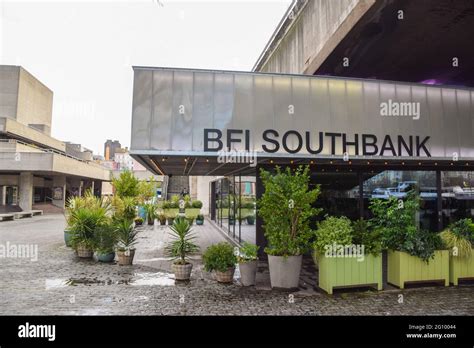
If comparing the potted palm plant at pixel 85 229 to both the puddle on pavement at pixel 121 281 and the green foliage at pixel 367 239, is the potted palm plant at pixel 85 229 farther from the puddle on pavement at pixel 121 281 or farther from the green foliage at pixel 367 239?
the green foliage at pixel 367 239

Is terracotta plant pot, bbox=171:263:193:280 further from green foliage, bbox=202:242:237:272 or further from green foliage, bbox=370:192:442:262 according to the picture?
green foliage, bbox=370:192:442:262

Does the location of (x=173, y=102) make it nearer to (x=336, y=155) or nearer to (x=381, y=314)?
(x=336, y=155)

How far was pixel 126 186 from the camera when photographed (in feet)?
75.0

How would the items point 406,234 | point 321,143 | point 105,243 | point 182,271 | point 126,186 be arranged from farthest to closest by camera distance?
point 126,186 < point 105,243 < point 321,143 < point 182,271 < point 406,234

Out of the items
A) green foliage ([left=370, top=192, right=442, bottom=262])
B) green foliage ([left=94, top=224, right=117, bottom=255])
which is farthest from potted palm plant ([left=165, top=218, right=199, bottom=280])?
green foliage ([left=370, top=192, right=442, bottom=262])

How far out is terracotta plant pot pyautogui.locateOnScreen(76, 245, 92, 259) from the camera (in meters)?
12.1

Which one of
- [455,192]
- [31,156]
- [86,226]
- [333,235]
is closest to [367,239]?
[333,235]

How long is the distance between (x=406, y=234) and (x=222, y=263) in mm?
4504

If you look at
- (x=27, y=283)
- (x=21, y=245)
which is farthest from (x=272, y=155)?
(x=21, y=245)

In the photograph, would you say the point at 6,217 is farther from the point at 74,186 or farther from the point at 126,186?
the point at 74,186

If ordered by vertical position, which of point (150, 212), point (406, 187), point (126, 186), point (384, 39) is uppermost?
point (384, 39)

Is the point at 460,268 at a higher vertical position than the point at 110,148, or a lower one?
lower

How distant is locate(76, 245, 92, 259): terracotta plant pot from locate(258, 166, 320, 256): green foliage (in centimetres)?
728
